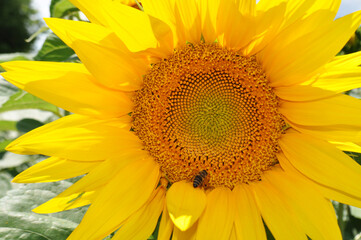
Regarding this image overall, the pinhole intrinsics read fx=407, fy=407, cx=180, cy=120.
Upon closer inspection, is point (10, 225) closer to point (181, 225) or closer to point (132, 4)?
point (181, 225)

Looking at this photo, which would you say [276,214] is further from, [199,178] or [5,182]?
[5,182]

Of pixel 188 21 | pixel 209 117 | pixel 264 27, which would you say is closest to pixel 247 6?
pixel 264 27

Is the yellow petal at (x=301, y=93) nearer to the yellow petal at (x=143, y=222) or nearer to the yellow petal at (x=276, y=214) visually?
the yellow petal at (x=276, y=214)

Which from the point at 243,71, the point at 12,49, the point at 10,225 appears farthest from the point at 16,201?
the point at 12,49

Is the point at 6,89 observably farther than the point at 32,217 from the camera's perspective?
Yes

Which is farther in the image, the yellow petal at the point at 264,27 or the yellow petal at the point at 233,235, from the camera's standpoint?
the yellow petal at the point at 233,235

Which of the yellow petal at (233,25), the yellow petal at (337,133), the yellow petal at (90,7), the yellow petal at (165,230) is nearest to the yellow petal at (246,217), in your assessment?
the yellow petal at (165,230)
